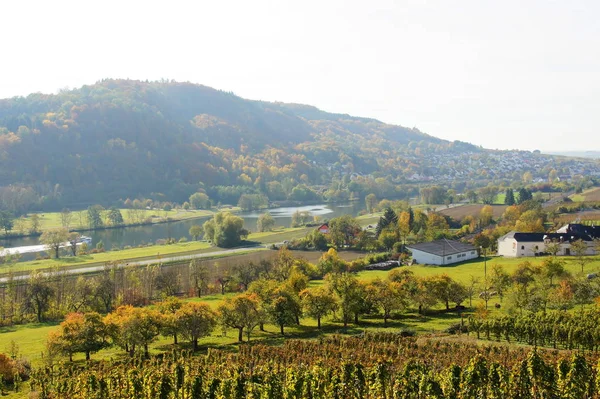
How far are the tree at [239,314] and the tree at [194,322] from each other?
1477 millimetres

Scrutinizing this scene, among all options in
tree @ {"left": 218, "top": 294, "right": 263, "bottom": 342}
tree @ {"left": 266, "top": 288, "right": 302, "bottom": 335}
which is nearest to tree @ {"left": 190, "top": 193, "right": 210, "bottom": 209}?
tree @ {"left": 266, "top": 288, "right": 302, "bottom": 335}

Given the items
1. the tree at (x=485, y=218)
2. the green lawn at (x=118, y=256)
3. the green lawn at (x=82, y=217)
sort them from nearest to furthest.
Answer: the green lawn at (x=118, y=256)
the tree at (x=485, y=218)
the green lawn at (x=82, y=217)

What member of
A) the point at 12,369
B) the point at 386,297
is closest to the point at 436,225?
the point at 386,297

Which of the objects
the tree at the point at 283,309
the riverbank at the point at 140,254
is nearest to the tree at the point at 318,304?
the tree at the point at 283,309

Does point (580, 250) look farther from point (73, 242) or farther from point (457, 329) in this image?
point (73, 242)

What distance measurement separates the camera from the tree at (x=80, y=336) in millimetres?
32844

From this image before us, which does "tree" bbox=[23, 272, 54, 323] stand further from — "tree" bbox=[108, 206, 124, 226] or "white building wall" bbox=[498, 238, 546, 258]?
"tree" bbox=[108, 206, 124, 226]

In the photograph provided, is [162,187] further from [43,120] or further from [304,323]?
[304,323]

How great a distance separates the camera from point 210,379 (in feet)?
82.5

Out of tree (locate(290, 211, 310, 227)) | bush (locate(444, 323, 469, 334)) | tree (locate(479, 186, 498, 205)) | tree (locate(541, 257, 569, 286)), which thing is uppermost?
tree (locate(479, 186, 498, 205))

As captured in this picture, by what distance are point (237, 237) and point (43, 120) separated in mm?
142329

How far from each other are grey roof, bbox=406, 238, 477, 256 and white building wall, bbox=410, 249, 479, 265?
1.32ft

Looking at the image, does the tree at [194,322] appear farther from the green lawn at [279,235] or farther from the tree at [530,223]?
the tree at [530,223]

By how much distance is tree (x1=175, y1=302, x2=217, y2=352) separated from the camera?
34750 millimetres
